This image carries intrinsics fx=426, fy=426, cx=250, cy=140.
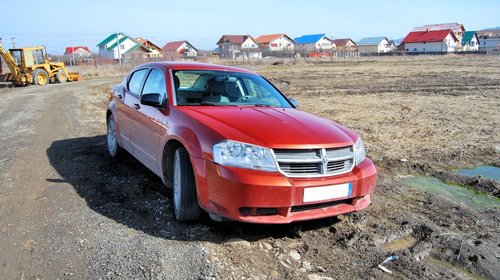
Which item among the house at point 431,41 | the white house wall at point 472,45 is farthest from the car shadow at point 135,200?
the white house wall at point 472,45

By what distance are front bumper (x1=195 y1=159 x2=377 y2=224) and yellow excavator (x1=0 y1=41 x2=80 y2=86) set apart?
2695 cm

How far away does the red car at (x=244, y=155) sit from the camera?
12.2ft

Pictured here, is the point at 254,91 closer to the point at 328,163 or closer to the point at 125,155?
the point at 328,163

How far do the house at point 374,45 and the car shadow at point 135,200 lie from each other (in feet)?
400

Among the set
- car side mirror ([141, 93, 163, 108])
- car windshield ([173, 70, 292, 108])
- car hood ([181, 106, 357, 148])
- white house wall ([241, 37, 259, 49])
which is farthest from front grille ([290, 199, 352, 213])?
white house wall ([241, 37, 259, 49])

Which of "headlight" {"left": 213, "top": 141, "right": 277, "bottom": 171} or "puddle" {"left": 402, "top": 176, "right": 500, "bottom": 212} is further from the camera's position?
"puddle" {"left": 402, "top": 176, "right": 500, "bottom": 212}

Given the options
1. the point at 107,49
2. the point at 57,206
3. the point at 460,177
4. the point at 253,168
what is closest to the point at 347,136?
the point at 253,168

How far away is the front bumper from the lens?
364 cm

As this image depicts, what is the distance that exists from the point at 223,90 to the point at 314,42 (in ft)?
396

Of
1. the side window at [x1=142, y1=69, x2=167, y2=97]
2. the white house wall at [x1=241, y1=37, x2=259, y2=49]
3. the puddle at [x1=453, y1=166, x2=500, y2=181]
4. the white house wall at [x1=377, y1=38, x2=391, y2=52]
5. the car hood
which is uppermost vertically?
the white house wall at [x1=241, y1=37, x2=259, y2=49]

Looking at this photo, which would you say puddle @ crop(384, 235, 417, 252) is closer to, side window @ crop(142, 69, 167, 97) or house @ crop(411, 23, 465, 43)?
side window @ crop(142, 69, 167, 97)

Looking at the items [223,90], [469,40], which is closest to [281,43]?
[469,40]

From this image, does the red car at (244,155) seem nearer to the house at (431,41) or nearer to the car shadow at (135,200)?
the car shadow at (135,200)

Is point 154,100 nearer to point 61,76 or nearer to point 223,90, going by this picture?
point 223,90
